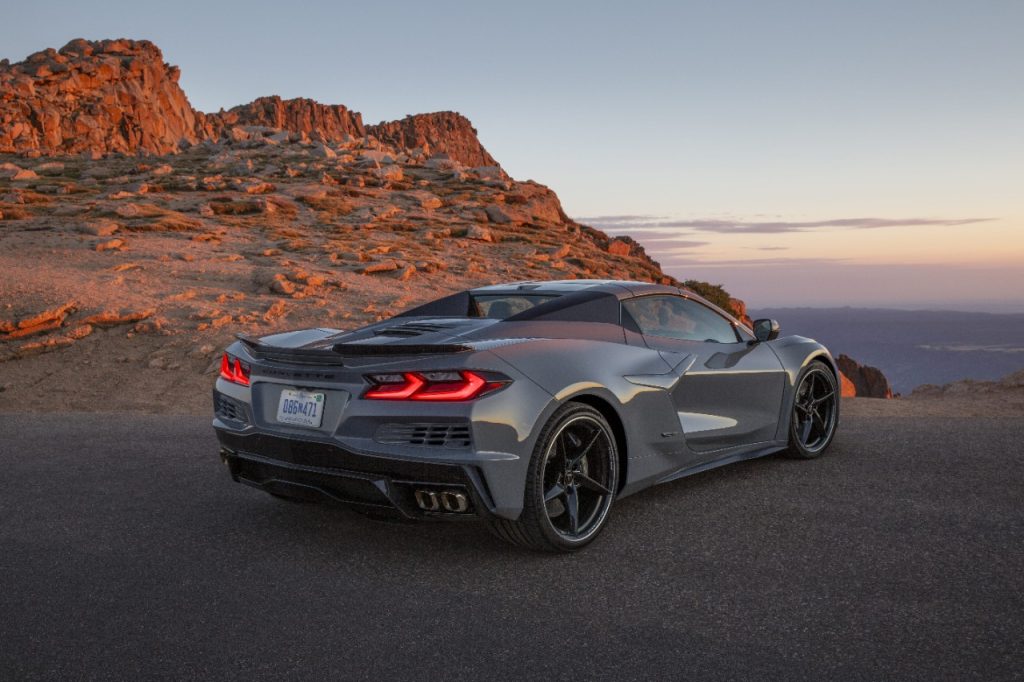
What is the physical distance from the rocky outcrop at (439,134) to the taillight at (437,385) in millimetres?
159688

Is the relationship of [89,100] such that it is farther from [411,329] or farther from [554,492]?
[554,492]

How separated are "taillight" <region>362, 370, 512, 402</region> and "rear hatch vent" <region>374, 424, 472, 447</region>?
0.42ft

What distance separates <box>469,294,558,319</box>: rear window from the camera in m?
5.30

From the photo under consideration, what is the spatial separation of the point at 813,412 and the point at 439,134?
168 m

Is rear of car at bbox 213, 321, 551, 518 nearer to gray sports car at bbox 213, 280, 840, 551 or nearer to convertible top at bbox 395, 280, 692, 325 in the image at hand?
gray sports car at bbox 213, 280, 840, 551

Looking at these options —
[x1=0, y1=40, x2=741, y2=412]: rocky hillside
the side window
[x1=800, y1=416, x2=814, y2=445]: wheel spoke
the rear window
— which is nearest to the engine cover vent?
the rear window

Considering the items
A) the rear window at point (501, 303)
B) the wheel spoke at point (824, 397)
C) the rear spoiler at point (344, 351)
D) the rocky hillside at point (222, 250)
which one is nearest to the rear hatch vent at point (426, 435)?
the rear spoiler at point (344, 351)

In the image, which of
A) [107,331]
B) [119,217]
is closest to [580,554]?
[107,331]

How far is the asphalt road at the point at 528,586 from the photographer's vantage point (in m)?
3.10

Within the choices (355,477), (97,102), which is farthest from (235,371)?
(97,102)

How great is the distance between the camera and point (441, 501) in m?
3.95

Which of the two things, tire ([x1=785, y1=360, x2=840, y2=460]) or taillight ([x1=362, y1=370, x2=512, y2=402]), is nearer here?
taillight ([x1=362, y1=370, x2=512, y2=402])

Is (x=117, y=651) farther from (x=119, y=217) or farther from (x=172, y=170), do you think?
(x=172, y=170)

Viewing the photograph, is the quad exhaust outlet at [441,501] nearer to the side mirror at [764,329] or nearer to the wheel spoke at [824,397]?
the side mirror at [764,329]
